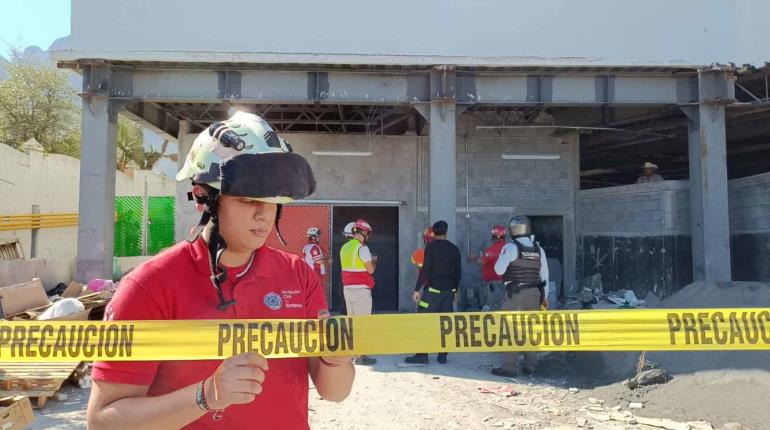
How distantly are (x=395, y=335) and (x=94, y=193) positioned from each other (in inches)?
368

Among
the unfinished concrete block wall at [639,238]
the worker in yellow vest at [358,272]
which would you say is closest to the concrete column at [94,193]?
the worker in yellow vest at [358,272]

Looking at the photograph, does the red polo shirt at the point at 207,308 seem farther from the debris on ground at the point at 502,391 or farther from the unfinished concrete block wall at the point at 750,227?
the unfinished concrete block wall at the point at 750,227

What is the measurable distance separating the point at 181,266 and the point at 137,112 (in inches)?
459

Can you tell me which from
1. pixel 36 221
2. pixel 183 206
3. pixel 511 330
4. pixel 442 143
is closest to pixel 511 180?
pixel 442 143

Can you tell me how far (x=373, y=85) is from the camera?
10422 millimetres

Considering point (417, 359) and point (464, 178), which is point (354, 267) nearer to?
point (417, 359)

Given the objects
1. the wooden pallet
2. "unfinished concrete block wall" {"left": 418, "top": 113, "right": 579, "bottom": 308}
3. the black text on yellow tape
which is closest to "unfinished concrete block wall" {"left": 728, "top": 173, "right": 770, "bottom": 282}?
"unfinished concrete block wall" {"left": 418, "top": 113, "right": 579, "bottom": 308}

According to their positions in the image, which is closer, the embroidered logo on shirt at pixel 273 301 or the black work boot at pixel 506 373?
the embroidered logo on shirt at pixel 273 301

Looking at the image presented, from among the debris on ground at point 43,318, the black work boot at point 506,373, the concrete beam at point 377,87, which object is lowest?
the black work boot at point 506,373

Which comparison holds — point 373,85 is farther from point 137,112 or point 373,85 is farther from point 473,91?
point 137,112

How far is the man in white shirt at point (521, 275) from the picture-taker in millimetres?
7145

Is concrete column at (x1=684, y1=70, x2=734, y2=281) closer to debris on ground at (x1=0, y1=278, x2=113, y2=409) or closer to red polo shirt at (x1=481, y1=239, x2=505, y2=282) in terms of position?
red polo shirt at (x1=481, y1=239, x2=505, y2=282)

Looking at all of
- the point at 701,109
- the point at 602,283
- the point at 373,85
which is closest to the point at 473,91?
the point at 373,85

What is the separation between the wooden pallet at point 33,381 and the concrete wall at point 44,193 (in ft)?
25.2
